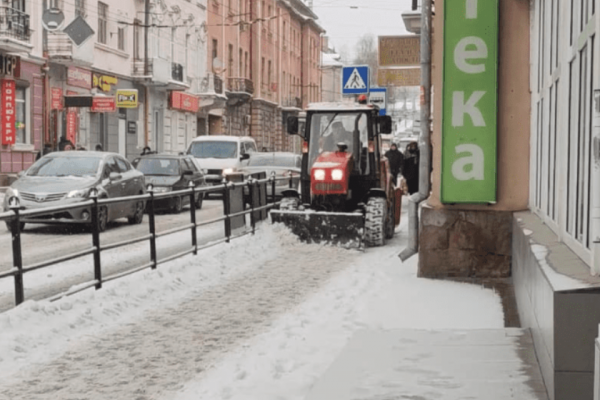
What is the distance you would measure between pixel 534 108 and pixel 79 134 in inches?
1064

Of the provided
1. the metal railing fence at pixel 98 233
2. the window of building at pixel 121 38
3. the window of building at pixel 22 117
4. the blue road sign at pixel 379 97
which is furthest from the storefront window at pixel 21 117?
the metal railing fence at pixel 98 233

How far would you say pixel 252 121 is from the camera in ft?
201

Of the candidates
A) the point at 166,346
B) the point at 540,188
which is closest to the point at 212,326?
the point at 166,346

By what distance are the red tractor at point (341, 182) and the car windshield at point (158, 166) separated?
8.03 meters

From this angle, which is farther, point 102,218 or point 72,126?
point 72,126

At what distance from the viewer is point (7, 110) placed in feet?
97.8

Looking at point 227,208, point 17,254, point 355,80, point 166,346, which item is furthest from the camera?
point 355,80

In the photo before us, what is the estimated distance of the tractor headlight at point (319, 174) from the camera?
15508mm

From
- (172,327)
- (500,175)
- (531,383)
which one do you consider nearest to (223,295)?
(172,327)

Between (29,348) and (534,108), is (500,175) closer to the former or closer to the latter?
(534,108)

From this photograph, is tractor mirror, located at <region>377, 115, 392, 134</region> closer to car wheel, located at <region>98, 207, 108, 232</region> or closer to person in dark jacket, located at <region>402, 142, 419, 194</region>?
person in dark jacket, located at <region>402, 142, 419, 194</region>

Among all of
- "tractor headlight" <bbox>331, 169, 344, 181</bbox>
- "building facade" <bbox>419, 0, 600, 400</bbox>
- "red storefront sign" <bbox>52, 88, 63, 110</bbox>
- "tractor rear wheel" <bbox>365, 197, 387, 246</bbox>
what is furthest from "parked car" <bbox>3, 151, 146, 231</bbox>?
"red storefront sign" <bbox>52, 88, 63, 110</bbox>

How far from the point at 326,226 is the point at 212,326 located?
6.89 m

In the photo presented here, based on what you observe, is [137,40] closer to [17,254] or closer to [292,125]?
[292,125]
